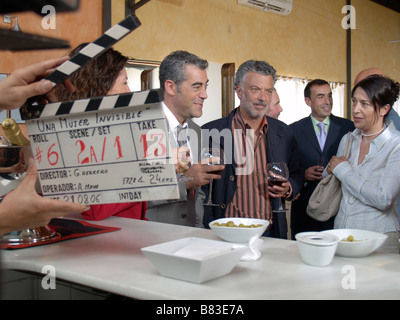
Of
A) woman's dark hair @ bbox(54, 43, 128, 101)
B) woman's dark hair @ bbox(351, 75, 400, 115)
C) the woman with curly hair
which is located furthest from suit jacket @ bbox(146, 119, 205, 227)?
woman's dark hair @ bbox(351, 75, 400, 115)

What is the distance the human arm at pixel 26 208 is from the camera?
1131 millimetres

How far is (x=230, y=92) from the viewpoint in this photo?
5.75 metres

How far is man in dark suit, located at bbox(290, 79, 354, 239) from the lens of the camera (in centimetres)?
374

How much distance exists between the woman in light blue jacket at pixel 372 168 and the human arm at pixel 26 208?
1.95 meters

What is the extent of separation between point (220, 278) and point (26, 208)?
60 cm

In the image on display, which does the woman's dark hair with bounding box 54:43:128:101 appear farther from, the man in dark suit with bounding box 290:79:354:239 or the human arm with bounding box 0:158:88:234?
the man in dark suit with bounding box 290:79:354:239

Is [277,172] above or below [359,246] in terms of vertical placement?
above

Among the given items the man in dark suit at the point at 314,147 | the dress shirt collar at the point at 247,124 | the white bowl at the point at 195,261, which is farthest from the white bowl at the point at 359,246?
the man in dark suit at the point at 314,147

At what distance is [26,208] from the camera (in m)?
1.17

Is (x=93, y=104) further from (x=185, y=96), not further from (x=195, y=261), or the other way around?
(x=185, y=96)
